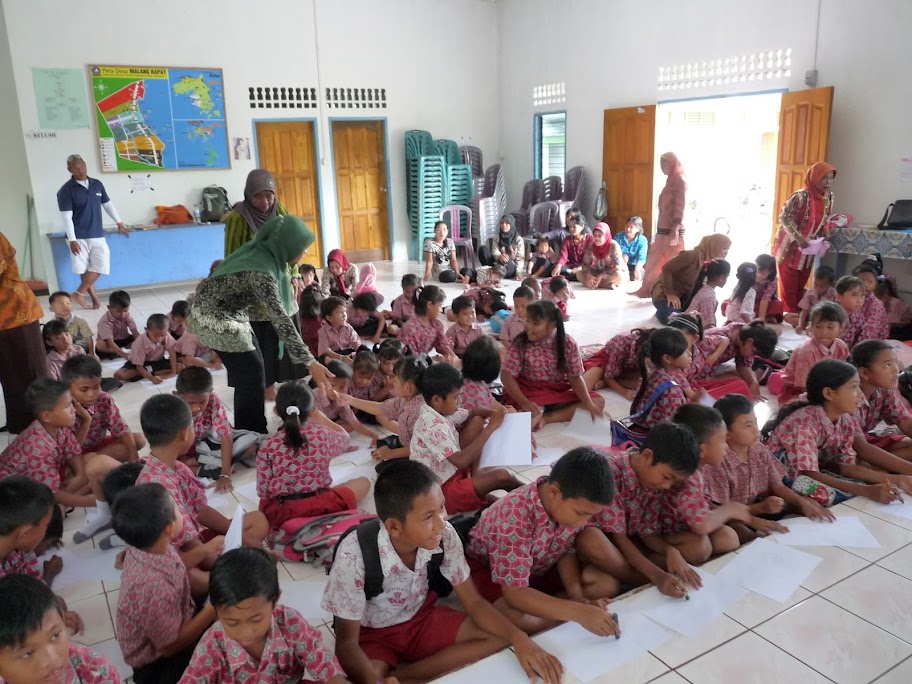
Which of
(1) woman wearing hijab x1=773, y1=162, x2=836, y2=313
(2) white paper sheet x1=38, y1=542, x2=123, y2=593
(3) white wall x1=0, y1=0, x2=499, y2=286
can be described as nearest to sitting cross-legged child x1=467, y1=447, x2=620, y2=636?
(2) white paper sheet x1=38, y1=542, x2=123, y2=593

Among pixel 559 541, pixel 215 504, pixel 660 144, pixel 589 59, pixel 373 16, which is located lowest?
pixel 215 504

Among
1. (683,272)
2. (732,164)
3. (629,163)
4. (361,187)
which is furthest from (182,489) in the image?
(732,164)

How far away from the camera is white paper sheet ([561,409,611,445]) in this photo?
3801mm

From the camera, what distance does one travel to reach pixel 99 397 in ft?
11.0

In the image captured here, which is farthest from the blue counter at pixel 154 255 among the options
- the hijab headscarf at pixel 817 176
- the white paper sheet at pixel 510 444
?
the hijab headscarf at pixel 817 176

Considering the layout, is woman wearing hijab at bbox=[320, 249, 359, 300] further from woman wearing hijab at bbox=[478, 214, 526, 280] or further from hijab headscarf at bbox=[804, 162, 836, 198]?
hijab headscarf at bbox=[804, 162, 836, 198]

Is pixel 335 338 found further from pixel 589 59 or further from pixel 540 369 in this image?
pixel 589 59

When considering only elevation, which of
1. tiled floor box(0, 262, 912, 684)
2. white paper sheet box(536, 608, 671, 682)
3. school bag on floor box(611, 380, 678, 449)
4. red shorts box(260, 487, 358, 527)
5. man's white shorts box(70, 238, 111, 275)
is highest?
man's white shorts box(70, 238, 111, 275)

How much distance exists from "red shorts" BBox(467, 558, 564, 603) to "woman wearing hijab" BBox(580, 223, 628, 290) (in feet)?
19.6

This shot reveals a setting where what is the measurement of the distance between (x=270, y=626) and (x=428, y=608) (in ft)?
1.80

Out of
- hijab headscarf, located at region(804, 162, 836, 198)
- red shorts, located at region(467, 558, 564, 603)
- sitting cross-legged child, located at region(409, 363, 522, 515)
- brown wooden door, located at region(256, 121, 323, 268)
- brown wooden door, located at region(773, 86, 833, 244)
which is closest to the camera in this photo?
red shorts, located at region(467, 558, 564, 603)

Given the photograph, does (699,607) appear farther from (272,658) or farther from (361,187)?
(361,187)

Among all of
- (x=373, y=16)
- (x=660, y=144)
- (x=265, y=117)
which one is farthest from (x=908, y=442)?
(x=373, y=16)

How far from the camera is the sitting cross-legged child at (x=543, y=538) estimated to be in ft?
6.27
